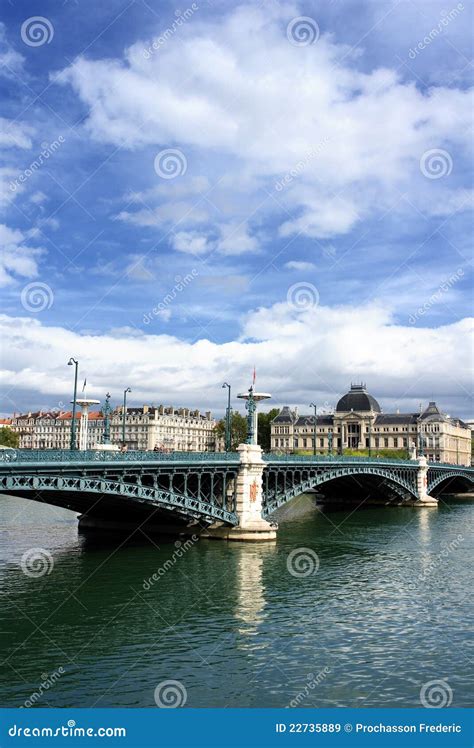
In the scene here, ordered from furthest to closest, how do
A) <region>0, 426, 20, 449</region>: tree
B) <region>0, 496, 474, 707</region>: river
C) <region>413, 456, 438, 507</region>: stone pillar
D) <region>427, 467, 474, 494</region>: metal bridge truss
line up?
<region>0, 426, 20, 449</region>: tree, <region>427, 467, 474, 494</region>: metal bridge truss, <region>413, 456, 438, 507</region>: stone pillar, <region>0, 496, 474, 707</region>: river

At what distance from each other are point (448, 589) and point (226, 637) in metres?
15.3

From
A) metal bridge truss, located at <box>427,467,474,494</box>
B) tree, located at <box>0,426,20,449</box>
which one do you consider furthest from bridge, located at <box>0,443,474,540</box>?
tree, located at <box>0,426,20,449</box>

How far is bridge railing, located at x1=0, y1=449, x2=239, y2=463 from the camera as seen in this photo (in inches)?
1454

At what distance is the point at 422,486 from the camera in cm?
10419

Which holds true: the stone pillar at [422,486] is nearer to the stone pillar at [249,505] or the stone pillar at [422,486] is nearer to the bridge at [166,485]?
the bridge at [166,485]

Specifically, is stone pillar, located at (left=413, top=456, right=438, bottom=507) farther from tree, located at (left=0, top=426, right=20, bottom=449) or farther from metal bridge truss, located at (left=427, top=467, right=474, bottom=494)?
tree, located at (left=0, top=426, right=20, bottom=449)

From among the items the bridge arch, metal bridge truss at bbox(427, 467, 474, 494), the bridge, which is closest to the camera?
the bridge

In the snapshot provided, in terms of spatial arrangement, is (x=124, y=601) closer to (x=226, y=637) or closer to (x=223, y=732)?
(x=226, y=637)

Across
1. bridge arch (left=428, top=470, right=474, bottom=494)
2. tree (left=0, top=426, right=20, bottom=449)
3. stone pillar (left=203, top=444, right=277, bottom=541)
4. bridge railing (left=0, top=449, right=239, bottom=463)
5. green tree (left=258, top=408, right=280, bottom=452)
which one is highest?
green tree (left=258, top=408, right=280, bottom=452)

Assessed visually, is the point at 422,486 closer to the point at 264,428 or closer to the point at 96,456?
the point at 96,456

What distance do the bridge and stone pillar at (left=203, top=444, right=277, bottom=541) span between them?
2.9 inches

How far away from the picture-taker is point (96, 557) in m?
46.7

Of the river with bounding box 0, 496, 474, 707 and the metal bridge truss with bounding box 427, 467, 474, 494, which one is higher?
the metal bridge truss with bounding box 427, 467, 474, 494

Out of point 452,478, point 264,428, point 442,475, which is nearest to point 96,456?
point 442,475
